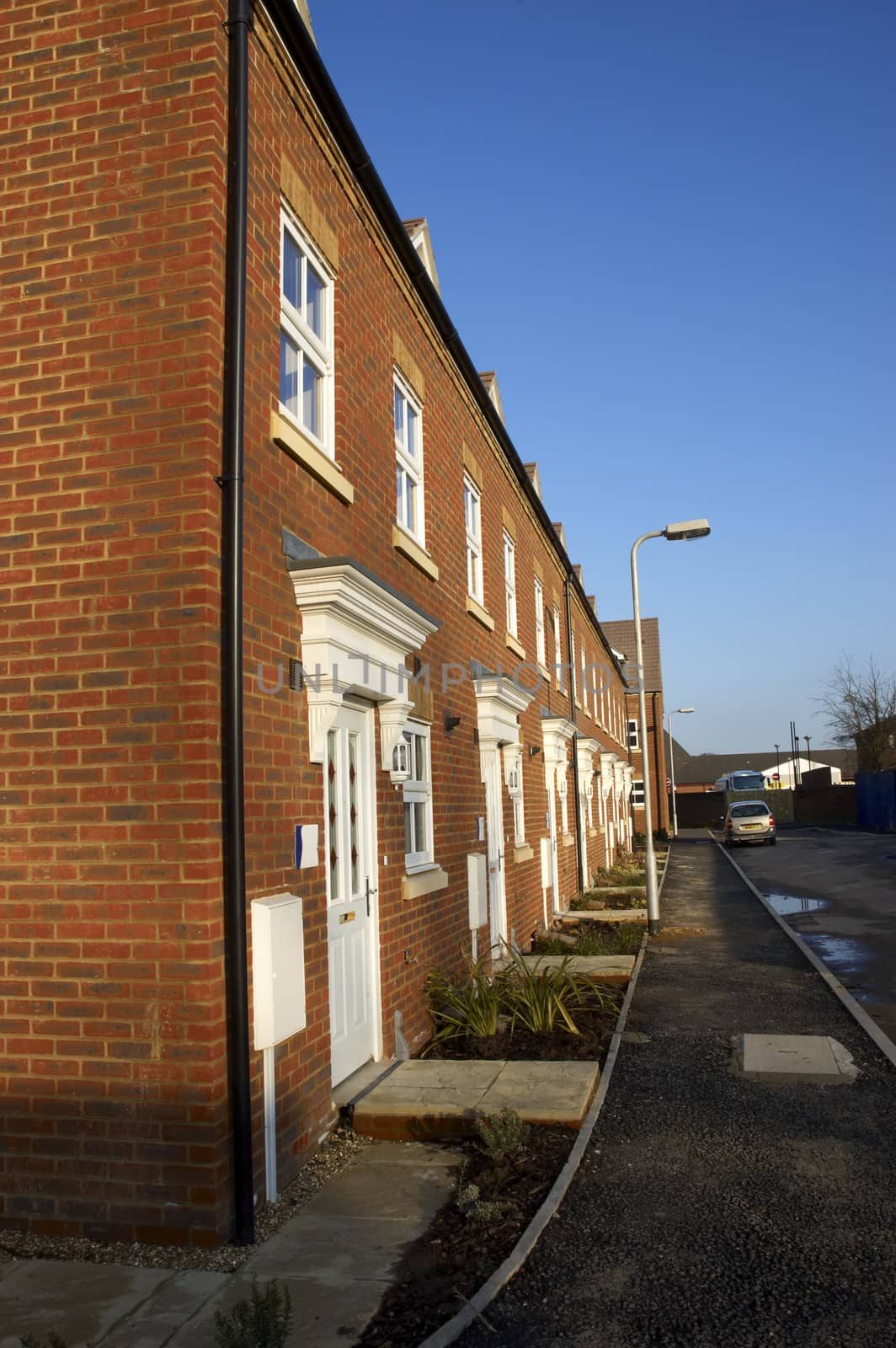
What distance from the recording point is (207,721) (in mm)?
4531

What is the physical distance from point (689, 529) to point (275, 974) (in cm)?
1181

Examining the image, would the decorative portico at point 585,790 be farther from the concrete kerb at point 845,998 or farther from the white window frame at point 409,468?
the white window frame at point 409,468

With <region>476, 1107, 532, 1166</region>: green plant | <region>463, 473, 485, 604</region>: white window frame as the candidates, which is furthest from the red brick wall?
<region>463, 473, 485, 604</region>: white window frame

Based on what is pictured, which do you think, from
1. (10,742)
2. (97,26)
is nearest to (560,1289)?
(10,742)

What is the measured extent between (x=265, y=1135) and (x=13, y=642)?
8.66 feet

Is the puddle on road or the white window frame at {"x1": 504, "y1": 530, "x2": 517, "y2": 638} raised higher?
the white window frame at {"x1": 504, "y1": 530, "x2": 517, "y2": 638}

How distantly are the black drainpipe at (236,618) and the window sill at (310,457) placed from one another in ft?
1.81

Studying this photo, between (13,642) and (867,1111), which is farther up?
(13,642)

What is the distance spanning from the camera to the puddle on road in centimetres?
1803

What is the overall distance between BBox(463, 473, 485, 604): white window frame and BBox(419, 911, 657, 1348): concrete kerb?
5.77m

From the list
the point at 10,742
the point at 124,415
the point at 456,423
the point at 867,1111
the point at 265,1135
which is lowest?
the point at 867,1111

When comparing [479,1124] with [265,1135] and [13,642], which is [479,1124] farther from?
[13,642]

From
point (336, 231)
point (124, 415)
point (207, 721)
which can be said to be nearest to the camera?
point (207, 721)

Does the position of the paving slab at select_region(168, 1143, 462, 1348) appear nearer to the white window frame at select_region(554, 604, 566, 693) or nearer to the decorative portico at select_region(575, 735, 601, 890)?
the white window frame at select_region(554, 604, 566, 693)
